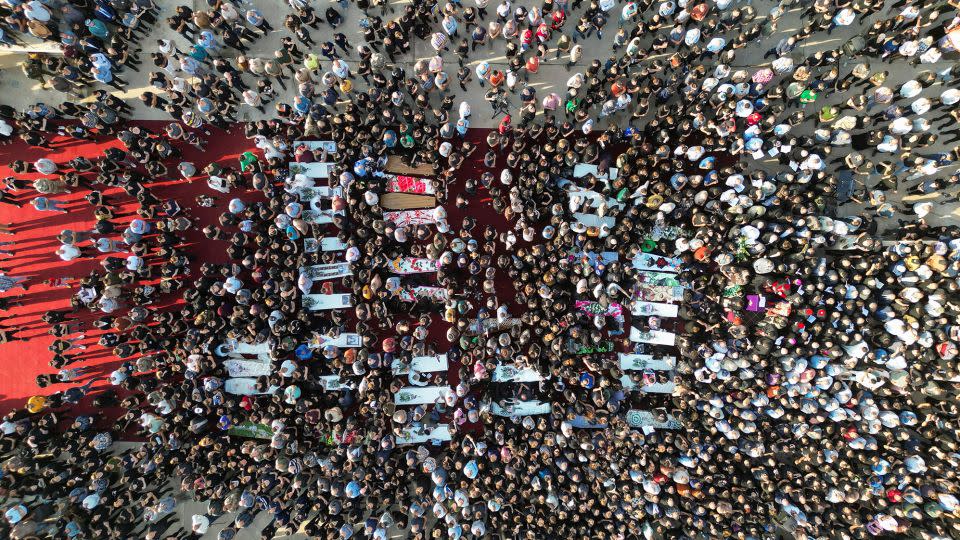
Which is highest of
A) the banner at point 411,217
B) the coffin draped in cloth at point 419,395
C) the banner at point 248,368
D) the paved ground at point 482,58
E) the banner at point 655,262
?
the paved ground at point 482,58

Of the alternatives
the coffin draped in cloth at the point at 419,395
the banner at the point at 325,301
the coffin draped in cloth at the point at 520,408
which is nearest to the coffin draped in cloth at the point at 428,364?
the coffin draped in cloth at the point at 419,395

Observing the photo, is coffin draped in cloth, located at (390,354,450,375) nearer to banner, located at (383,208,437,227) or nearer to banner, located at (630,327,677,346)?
banner, located at (383,208,437,227)

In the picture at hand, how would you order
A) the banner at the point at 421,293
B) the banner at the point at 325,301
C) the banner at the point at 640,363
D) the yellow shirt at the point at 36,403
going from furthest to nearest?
the banner at the point at 640,363
the banner at the point at 421,293
the banner at the point at 325,301
the yellow shirt at the point at 36,403

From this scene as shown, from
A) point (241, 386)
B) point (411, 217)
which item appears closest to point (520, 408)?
point (411, 217)

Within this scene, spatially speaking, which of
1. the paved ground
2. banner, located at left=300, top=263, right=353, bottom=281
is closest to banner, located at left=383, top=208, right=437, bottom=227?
banner, located at left=300, top=263, right=353, bottom=281

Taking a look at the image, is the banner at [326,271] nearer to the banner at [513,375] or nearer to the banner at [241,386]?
the banner at [241,386]

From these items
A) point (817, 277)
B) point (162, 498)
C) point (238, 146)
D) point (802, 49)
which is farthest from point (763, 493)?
point (238, 146)

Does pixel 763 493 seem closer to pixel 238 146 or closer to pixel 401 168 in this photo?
pixel 401 168
